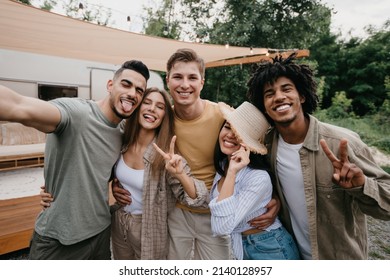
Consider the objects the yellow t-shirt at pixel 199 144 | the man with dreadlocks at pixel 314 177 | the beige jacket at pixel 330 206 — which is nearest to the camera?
the man with dreadlocks at pixel 314 177

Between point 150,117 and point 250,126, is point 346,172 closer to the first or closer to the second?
point 250,126

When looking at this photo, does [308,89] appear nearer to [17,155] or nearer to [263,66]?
[263,66]

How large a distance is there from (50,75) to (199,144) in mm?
6472

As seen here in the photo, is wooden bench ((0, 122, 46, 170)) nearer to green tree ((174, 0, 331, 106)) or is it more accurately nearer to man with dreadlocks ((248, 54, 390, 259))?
man with dreadlocks ((248, 54, 390, 259))

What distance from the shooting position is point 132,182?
6.30ft

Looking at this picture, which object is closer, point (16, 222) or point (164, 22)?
point (16, 222)

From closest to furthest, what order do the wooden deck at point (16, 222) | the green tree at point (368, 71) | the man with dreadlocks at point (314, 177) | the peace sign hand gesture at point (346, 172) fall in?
1. the peace sign hand gesture at point (346, 172)
2. the man with dreadlocks at point (314, 177)
3. the wooden deck at point (16, 222)
4. the green tree at point (368, 71)

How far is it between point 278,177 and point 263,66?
2.83 ft

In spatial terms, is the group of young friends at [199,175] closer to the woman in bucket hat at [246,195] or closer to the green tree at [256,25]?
the woman in bucket hat at [246,195]

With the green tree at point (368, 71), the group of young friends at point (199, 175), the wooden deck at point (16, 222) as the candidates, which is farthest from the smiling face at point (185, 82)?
the green tree at point (368, 71)

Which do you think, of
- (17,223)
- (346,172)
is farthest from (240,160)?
(17,223)

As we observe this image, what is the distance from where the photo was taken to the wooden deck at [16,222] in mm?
2713
